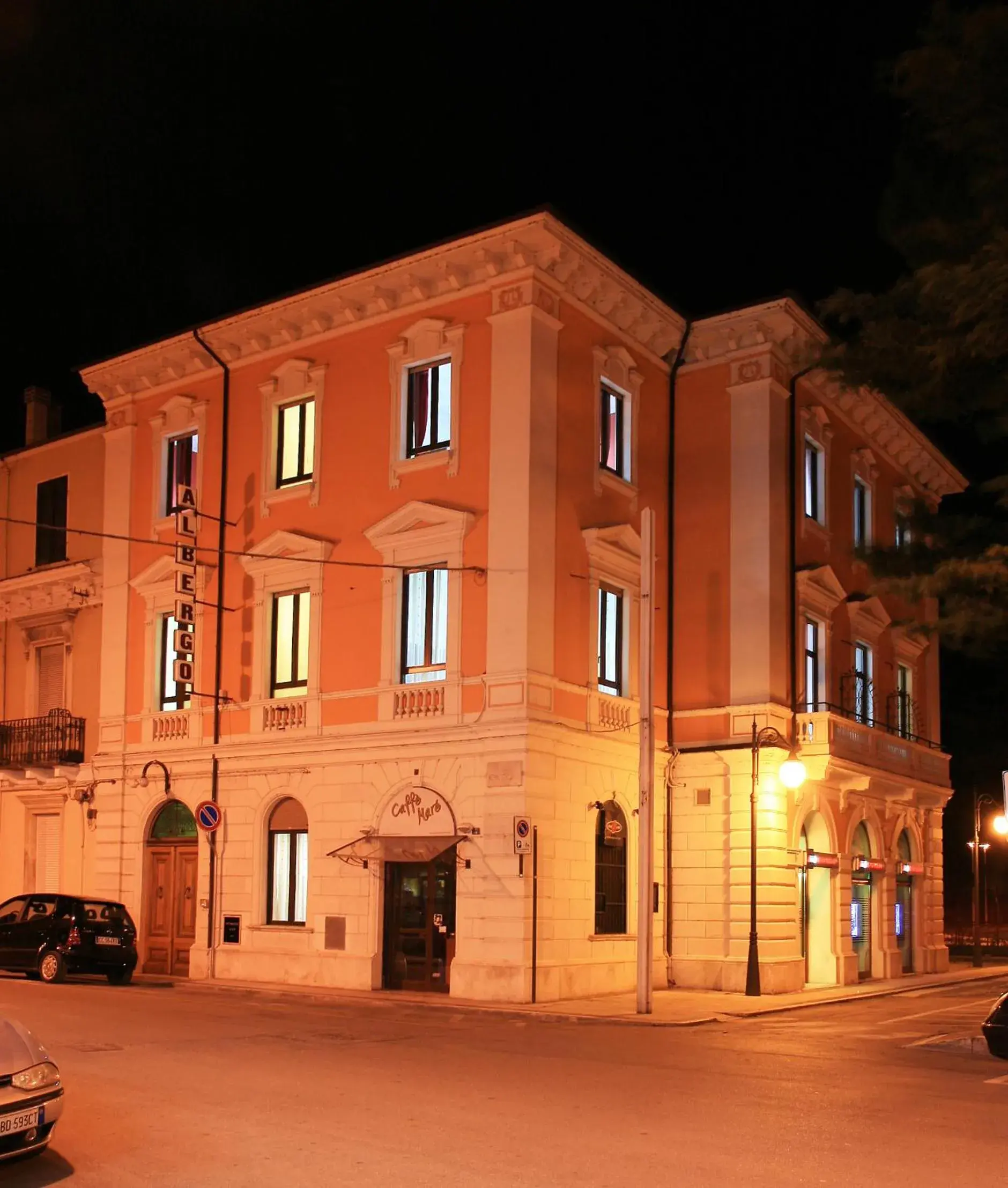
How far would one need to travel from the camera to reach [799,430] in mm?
29391

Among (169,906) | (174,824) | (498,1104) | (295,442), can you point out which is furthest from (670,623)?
(498,1104)

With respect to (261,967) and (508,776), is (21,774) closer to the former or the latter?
(261,967)

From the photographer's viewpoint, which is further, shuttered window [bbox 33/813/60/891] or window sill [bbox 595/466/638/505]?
shuttered window [bbox 33/813/60/891]

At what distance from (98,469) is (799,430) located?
15.6 metres

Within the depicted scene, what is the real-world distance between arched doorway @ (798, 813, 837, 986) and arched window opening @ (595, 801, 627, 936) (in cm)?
450

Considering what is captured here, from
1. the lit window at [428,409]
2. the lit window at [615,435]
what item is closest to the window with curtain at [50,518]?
the lit window at [428,409]

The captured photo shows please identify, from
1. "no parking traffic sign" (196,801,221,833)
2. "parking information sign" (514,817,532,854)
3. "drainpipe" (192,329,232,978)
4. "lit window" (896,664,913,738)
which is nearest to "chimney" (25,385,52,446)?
"drainpipe" (192,329,232,978)

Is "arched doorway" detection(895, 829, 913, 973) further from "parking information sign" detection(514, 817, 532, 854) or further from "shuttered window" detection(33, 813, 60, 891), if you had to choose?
"shuttered window" detection(33, 813, 60, 891)

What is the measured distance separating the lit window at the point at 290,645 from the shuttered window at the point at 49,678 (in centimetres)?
696

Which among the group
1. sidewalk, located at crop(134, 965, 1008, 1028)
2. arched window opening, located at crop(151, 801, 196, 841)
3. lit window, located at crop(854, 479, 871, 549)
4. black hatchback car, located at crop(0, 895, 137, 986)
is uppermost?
lit window, located at crop(854, 479, 871, 549)

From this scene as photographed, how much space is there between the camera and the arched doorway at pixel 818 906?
28.9 meters

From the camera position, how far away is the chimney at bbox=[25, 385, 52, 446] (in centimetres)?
3669

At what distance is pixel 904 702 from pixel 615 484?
12198mm

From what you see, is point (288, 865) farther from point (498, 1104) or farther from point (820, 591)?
point (498, 1104)
